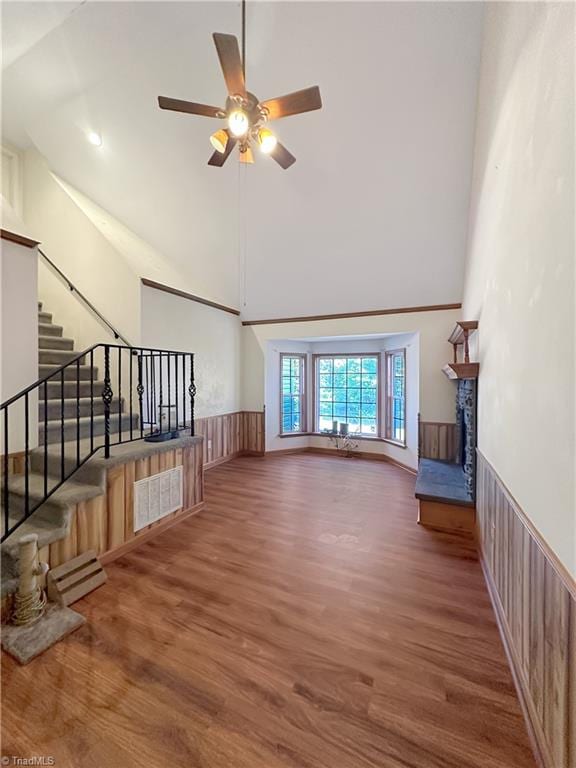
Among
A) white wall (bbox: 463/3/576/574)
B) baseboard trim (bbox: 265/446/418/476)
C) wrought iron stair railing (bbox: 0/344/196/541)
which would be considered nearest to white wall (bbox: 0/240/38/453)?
wrought iron stair railing (bbox: 0/344/196/541)

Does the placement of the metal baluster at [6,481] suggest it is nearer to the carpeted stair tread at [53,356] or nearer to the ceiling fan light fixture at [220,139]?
the carpeted stair tread at [53,356]

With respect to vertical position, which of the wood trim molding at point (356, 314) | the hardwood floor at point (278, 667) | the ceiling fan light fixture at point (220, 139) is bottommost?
the hardwood floor at point (278, 667)

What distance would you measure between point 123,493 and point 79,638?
1.05 meters

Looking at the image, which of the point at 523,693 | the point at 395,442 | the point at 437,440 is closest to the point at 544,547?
the point at 523,693

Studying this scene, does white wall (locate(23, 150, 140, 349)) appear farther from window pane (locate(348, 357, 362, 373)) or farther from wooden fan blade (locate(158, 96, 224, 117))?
window pane (locate(348, 357, 362, 373))

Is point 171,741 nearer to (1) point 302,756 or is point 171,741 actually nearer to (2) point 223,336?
(1) point 302,756

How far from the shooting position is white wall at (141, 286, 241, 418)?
13.7ft

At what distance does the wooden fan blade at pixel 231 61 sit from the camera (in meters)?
1.79

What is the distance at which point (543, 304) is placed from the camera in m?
1.32

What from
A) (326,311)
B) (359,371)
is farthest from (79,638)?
(359,371)

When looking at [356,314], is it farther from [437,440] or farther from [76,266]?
[76,266]

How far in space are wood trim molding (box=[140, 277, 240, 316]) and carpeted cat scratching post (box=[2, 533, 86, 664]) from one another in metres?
3.15

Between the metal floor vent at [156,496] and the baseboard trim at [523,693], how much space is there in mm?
2749

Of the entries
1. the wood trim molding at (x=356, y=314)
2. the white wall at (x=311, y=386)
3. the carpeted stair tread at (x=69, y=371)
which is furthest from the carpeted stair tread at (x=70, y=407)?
the wood trim molding at (x=356, y=314)
